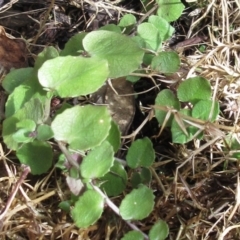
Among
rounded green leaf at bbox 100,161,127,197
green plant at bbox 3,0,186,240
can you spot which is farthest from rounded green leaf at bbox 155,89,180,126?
rounded green leaf at bbox 100,161,127,197

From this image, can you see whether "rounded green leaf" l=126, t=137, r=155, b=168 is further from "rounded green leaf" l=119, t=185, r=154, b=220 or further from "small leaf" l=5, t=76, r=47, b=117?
"small leaf" l=5, t=76, r=47, b=117

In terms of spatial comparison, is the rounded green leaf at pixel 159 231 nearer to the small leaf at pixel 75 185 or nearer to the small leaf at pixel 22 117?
the small leaf at pixel 75 185

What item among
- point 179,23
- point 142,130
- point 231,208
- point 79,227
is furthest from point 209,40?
point 79,227

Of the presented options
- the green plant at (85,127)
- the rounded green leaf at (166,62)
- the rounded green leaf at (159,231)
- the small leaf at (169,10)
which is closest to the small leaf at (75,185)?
the green plant at (85,127)

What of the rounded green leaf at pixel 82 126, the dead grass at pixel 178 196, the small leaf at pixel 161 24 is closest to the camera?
the rounded green leaf at pixel 82 126

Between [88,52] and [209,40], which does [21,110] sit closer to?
[88,52]

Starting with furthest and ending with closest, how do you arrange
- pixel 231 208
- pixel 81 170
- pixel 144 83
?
pixel 144 83 < pixel 231 208 < pixel 81 170

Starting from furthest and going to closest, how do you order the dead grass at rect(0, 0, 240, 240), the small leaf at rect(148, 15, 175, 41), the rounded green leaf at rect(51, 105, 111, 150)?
the small leaf at rect(148, 15, 175, 41) → the dead grass at rect(0, 0, 240, 240) → the rounded green leaf at rect(51, 105, 111, 150)
